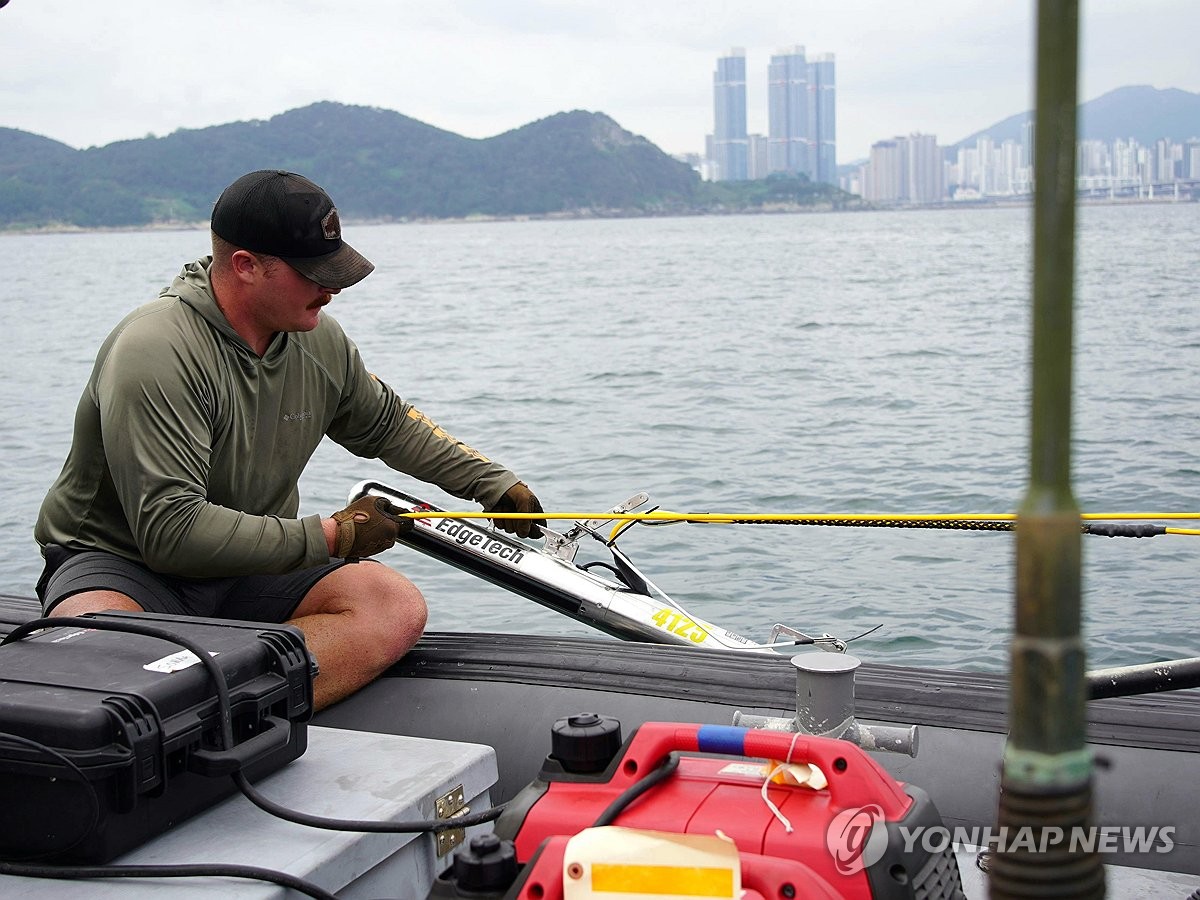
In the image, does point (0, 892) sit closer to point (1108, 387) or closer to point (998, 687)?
point (998, 687)

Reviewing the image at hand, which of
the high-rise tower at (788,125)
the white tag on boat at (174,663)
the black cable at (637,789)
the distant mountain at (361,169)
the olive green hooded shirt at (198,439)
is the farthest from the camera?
the high-rise tower at (788,125)

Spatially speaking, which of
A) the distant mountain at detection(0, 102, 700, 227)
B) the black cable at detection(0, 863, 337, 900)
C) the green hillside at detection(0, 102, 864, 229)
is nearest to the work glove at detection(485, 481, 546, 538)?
the black cable at detection(0, 863, 337, 900)

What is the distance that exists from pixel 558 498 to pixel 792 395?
5.31 metres

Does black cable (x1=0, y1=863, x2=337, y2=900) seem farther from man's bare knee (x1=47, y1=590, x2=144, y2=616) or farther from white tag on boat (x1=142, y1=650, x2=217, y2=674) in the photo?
man's bare knee (x1=47, y1=590, x2=144, y2=616)

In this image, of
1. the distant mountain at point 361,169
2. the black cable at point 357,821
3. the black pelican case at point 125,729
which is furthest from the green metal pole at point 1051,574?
the distant mountain at point 361,169

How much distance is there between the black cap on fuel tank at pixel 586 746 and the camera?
5.72ft

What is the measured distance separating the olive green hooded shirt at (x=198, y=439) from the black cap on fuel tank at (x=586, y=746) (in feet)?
3.94

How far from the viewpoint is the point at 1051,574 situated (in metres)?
0.78

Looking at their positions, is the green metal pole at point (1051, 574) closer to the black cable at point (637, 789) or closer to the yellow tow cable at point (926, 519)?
the black cable at point (637, 789)

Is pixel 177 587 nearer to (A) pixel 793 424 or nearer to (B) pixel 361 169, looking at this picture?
(A) pixel 793 424

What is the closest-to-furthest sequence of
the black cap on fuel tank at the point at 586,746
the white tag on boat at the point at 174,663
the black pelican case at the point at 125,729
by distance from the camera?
1. the black cap on fuel tank at the point at 586,746
2. the black pelican case at the point at 125,729
3. the white tag on boat at the point at 174,663

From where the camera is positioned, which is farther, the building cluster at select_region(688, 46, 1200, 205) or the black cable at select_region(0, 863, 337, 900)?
the building cluster at select_region(688, 46, 1200, 205)

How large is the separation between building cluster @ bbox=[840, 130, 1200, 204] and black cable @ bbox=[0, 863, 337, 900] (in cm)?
8623

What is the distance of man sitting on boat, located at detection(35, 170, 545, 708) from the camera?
108 inches
